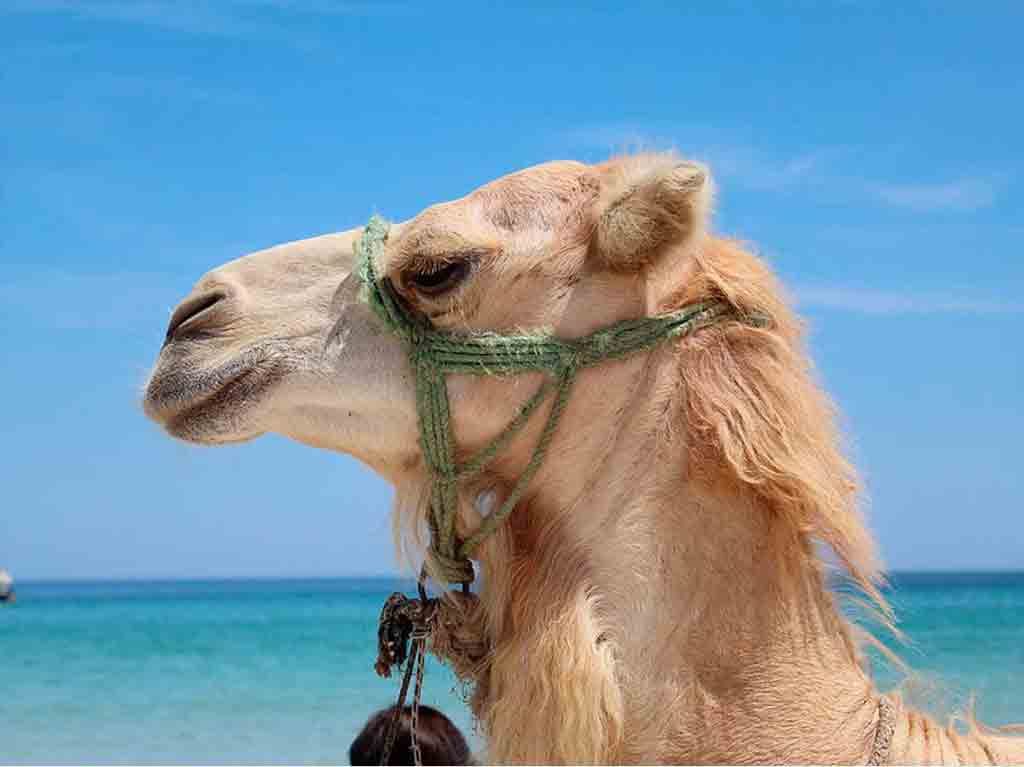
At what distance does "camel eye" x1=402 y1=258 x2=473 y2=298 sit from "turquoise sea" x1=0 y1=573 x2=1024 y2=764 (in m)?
1.30

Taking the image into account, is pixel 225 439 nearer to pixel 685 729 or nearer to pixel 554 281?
pixel 554 281

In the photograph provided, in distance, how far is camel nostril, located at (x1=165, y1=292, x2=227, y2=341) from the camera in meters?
2.80

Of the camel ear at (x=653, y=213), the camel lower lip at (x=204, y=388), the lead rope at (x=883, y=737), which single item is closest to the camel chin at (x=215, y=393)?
the camel lower lip at (x=204, y=388)

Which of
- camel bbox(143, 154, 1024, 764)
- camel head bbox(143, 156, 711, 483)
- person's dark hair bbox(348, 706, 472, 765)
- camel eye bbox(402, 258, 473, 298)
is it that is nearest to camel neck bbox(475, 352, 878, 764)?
camel bbox(143, 154, 1024, 764)

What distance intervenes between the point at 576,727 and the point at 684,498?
19.5 inches

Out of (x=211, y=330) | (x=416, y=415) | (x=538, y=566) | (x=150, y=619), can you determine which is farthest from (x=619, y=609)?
(x=150, y=619)

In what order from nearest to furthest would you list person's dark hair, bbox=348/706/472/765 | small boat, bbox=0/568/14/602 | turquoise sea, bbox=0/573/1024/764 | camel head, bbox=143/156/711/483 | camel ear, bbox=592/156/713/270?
camel ear, bbox=592/156/713/270 < camel head, bbox=143/156/711/483 < person's dark hair, bbox=348/706/472/765 < turquoise sea, bbox=0/573/1024/764 < small boat, bbox=0/568/14/602

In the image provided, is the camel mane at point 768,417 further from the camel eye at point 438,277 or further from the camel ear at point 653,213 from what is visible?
the camel eye at point 438,277

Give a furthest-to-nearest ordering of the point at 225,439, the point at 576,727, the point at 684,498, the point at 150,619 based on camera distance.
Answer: the point at 150,619, the point at 225,439, the point at 684,498, the point at 576,727

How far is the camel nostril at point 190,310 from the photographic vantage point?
280 cm

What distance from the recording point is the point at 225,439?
277 cm

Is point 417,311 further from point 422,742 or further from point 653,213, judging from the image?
point 422,742

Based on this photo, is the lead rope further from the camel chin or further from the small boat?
the small boat

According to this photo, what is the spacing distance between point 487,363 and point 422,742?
2.04 m
